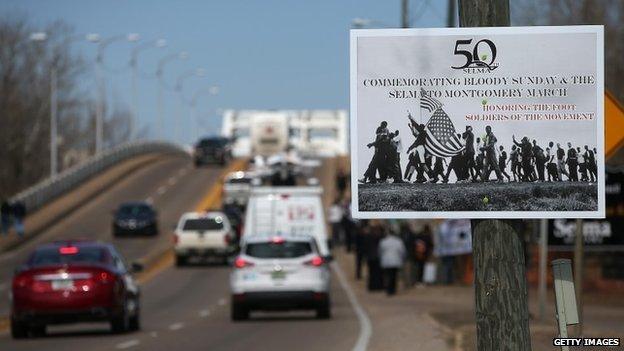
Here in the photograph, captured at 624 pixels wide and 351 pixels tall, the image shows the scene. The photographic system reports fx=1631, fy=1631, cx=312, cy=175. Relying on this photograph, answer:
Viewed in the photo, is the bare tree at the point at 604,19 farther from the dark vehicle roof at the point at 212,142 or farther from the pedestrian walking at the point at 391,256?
the dark vehicle roof at the point at 212,142

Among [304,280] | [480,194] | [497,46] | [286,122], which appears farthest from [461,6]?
[286,122]

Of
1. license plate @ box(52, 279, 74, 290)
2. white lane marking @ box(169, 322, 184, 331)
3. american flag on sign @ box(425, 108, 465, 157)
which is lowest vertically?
white lane marking @ box(169, 322, 184, 331)

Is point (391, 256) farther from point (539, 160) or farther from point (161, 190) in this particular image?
point (161, 190)

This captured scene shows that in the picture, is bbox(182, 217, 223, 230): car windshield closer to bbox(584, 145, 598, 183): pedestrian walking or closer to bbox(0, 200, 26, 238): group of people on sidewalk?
bbox(0, 200, 26, 238): group of people on sidewalk

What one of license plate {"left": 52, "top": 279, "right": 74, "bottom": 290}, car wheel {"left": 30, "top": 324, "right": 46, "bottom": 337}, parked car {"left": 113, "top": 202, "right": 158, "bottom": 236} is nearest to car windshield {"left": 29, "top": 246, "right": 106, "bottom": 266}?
license plate {"left": 52, "top": 279, "right": 74, "bottom": 290}

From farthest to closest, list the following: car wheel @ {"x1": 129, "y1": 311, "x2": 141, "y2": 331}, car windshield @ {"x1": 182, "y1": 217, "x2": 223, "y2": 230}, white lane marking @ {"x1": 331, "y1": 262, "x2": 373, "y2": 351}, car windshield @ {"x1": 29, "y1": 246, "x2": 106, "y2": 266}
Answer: car windshield @ {"x1": 182, "y1": 217, "x2": 223, "y2": 230} → car wheel @ {"x1": 129, "y1": 311, "x2": 141, "y2": 331} → car windshield @ {"x1": 29, "y1": 246, "x2": 106, "y2": 266} → white lane marking @ {"x1": 331, "y1": 262, "x2": 373, "y2": 351}

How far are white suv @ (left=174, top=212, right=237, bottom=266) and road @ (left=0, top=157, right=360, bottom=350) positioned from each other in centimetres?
54

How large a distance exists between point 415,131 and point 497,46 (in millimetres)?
779

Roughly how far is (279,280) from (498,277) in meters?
20.2

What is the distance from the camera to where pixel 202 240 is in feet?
179

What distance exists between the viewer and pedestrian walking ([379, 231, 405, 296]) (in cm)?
3997

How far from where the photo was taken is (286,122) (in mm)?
98688

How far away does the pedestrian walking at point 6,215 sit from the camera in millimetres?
62581

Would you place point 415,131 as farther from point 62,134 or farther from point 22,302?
point 62,134
